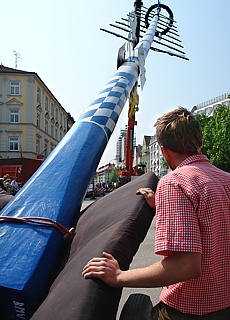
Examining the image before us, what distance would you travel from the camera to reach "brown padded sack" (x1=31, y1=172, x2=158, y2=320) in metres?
1.23

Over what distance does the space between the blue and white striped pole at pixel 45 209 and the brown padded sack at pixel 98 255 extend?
0.43 ft

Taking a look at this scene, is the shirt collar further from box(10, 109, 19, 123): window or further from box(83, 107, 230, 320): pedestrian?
box(10, 109, 19, 123): window

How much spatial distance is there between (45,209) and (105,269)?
100 centimetres

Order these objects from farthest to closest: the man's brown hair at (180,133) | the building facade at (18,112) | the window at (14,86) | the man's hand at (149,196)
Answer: the window at (14,86)
the building facade at (18,112)
the man's hand at (149,196)
the man's brown hair at (180,133)

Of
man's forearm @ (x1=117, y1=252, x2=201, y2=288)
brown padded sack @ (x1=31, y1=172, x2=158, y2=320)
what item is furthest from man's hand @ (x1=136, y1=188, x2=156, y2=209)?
man's forearm @ (x1=117, y1=252, x2=201, y2=288)

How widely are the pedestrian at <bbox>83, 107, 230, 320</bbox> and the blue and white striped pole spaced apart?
0.47 meters

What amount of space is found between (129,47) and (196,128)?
27.6 ft

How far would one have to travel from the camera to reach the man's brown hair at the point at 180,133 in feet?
4.75

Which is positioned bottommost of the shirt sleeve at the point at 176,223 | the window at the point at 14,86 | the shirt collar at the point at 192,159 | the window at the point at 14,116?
the shirt sleeve at the point at 176,223

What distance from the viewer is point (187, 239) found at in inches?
49.7

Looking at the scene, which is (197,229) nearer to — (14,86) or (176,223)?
(176,223)

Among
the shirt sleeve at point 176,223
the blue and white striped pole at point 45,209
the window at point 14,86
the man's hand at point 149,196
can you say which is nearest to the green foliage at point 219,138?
the window at point 14,86

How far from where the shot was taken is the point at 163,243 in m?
1.29

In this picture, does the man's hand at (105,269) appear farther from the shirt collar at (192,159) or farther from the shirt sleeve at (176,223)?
the shirt collar at (192,159)
